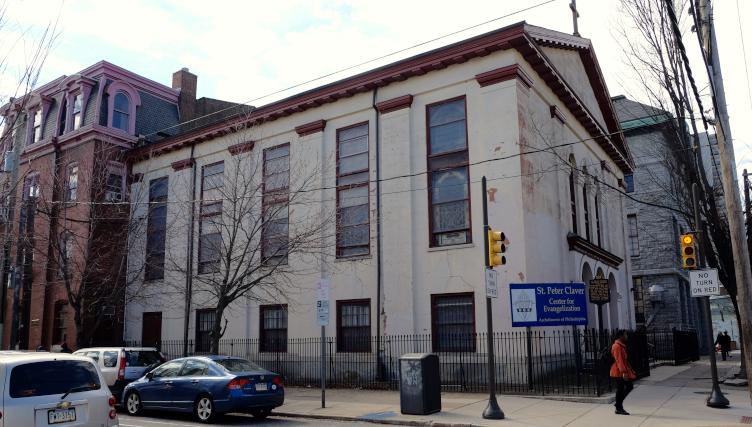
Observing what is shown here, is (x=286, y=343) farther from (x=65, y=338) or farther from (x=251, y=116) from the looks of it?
(x=65, y=338)

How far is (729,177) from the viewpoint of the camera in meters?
13.5

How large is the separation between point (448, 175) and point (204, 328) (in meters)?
12.5

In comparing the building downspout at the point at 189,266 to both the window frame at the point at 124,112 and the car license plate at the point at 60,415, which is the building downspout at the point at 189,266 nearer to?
the window frame at the point at 124,112

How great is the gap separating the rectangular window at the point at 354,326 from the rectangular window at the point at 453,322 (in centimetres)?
255

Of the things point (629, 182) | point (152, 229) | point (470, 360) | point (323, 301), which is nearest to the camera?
point (323, 301)

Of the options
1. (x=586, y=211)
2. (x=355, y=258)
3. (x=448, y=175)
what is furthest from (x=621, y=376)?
(x=586, y=211)

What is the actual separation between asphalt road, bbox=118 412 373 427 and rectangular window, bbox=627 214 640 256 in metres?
28.2

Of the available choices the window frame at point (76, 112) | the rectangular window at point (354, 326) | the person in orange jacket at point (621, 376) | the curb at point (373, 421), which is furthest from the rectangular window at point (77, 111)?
the person in orange jacket at point (621, 376)

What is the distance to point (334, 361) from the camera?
21.5 metres

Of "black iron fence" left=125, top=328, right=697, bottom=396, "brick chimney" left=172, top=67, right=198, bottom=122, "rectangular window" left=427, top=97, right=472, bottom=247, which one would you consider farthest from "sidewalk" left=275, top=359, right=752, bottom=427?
"brick chimney" left=172, top=67, right=198, bottom=122

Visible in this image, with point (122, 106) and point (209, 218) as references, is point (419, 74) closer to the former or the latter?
point (209, 218)

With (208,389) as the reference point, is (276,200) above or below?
above

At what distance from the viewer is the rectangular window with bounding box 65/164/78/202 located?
28641mm

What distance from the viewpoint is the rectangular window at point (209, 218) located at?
25000 millimetres
